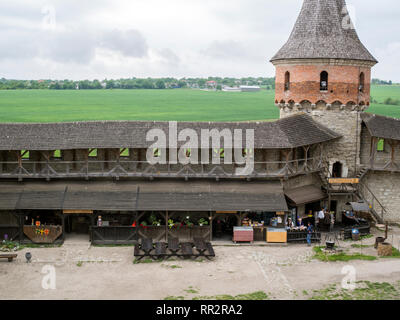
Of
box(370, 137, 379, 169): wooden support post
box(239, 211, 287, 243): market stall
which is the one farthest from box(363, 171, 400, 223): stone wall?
box(239, 211, 287, 243): market stall

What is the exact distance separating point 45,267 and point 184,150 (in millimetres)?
9877

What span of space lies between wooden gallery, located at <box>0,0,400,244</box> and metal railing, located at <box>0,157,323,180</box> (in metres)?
0.06

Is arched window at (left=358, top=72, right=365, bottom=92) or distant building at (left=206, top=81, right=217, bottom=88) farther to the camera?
distant building at (left=206, top=81, right=217, bottom=88)

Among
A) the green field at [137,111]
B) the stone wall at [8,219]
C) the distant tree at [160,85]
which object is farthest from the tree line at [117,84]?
the stone wall at [8,219]

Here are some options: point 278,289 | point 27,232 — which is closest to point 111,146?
point 27,232

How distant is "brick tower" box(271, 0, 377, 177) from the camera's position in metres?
32.8

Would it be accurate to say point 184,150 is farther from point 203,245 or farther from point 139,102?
point 139,102

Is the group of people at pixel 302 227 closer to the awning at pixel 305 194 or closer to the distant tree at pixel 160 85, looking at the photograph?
the awning at pixel 305 194

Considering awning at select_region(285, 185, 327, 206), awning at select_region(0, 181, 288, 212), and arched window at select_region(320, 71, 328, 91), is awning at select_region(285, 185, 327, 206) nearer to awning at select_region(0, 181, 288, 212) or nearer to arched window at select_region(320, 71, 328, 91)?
awning at select_region(0, 181, 288, 212)

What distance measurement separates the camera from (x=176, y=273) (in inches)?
931

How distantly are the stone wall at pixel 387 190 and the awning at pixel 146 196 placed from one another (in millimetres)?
7867

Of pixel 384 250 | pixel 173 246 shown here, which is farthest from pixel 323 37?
pixel 173 246

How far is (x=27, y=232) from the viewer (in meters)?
28.4

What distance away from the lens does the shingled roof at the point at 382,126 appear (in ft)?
105
